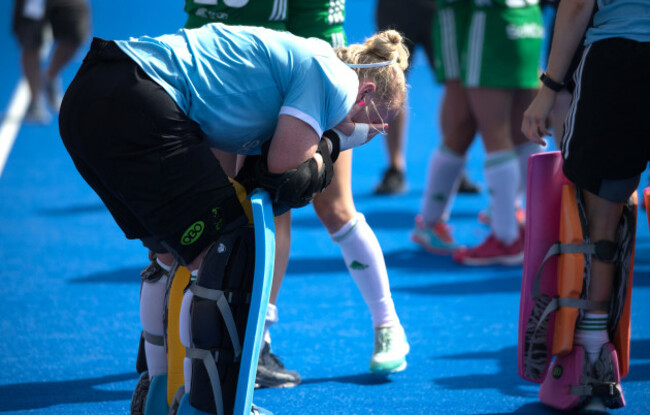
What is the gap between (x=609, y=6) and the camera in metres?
2.58

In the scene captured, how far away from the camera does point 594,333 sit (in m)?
2.76

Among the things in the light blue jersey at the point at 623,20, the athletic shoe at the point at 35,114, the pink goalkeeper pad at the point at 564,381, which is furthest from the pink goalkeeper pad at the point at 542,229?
the athletic shoe at the point at 35,114

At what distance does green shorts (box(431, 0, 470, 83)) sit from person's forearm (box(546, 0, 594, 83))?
6.46ft

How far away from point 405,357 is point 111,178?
148 centimetres

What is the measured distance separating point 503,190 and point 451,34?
860 millimetres

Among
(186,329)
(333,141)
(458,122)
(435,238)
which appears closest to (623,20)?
(333,141)

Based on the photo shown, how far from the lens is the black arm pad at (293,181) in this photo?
233cm

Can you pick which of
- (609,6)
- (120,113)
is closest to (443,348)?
(609,6)

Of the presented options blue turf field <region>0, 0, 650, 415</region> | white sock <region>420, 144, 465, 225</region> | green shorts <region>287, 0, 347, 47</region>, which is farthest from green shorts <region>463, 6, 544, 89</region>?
green shorts <region>287, 0, 347, 47</region>

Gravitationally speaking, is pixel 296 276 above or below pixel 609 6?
below

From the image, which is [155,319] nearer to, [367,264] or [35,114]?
[367,264]

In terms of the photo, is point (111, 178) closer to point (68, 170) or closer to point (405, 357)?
point (405, 357)

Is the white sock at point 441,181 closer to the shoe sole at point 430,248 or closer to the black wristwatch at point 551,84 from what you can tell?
the shoe sole at point 430,248

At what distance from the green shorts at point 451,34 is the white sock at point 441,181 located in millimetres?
420
